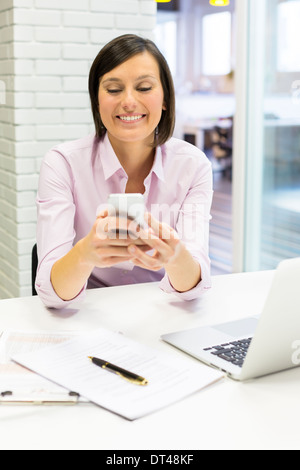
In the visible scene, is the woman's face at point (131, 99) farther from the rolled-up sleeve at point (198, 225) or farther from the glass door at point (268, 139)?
the glass door at point (268, 139)

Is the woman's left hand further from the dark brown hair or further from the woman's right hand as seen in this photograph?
the dark brown hair

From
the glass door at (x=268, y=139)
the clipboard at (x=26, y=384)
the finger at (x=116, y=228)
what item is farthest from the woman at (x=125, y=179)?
the glass door at (x=268, y=139)

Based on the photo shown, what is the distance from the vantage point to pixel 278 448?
806 millimetres

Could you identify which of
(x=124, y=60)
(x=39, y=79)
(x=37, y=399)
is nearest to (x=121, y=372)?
(x=37, y=399)

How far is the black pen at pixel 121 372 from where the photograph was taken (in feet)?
3.22

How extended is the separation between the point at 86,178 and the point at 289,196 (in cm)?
190

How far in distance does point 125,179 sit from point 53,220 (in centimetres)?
28

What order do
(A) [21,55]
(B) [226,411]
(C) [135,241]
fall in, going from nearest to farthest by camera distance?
1. (B) [226,411]
2. (C) [135,241]
3. (A) [21,55]

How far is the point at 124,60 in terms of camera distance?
1.57 m

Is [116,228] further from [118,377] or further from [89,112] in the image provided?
[89,112]

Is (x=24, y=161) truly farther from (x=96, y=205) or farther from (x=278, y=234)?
(x=278, y=234)

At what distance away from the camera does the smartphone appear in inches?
40.3

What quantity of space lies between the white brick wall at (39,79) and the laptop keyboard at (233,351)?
5.71 feet

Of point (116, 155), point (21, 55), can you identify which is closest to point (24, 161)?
point (21, 55)
